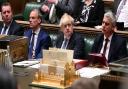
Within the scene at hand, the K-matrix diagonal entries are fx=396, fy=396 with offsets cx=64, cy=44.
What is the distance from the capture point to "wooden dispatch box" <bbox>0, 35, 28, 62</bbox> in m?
3.29

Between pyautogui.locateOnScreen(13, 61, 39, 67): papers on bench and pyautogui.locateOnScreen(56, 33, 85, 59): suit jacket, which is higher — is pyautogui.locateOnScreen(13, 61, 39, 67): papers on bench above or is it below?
below

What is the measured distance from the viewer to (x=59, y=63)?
2789mm

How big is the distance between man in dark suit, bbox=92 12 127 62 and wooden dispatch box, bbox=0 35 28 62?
98 centimetres

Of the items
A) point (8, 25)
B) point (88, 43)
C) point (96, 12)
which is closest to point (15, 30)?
point (8, 25)

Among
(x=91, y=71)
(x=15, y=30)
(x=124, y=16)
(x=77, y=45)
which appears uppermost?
(x=124, y=16)

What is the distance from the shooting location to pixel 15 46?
11.1 feet

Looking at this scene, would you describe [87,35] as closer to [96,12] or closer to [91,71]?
[96,12]

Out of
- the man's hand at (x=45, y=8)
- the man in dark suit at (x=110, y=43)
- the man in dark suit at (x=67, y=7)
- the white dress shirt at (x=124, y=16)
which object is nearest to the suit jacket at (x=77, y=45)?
the man in dark suit at (x=110, y=43)

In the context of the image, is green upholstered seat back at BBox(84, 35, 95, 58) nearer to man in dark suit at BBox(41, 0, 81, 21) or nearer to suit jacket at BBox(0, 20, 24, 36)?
suit jacket at BBox(0, 20, 24, 36)

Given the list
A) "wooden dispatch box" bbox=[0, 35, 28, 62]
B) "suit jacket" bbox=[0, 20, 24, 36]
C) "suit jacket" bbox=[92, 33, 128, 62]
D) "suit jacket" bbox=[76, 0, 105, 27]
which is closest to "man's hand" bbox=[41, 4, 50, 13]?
"suit jacket" bbox=[76, 0, 105, 27]

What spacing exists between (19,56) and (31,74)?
448mm

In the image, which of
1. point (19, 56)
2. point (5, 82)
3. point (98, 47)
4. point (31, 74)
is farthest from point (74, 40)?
point (5, 82)

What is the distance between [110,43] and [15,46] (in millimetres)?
1204

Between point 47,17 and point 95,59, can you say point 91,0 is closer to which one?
point 47,17
